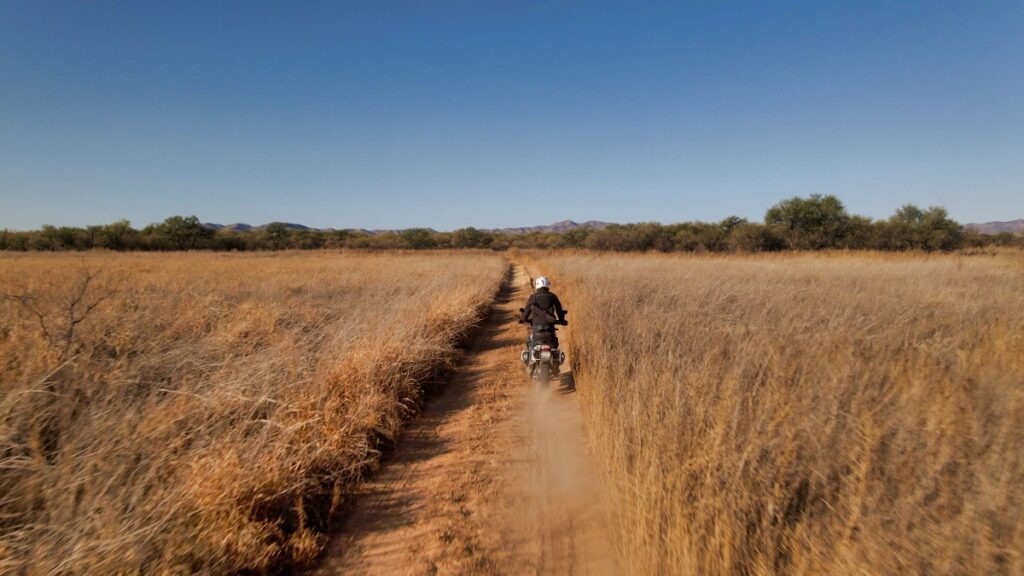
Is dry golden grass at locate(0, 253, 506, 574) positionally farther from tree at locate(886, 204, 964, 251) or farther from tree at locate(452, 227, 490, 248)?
tree at locate(452, 227, 490, 248)

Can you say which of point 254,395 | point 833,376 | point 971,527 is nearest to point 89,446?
point 254,395

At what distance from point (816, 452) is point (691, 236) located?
4298cm

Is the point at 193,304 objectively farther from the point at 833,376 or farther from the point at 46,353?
the point at 833,376

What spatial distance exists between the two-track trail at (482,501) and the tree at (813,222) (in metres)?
36.8

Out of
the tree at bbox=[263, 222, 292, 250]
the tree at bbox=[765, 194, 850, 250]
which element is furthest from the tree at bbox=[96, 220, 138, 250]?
the tree at bbox=[765, 194, 850, 250]

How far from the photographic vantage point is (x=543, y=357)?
18.6ft

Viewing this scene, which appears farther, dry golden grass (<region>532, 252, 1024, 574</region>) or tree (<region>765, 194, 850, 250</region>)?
tree (<region>765, 194, 850, 250</region>)

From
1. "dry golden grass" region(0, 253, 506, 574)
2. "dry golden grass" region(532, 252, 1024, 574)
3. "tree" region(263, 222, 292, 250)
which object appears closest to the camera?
"dry golden grass" region(532, 252, 1024, 574)

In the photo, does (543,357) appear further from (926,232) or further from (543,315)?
(926,232)

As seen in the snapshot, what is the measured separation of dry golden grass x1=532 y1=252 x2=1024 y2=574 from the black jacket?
0.79m

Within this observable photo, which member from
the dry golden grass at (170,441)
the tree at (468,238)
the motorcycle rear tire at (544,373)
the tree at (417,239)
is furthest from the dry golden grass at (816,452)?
the tree at (468,238)

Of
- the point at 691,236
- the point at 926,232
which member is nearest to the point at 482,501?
the point at 926,232

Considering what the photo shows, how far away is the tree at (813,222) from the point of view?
3133 centimetres

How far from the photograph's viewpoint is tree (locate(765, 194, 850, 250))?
31.3 meters
